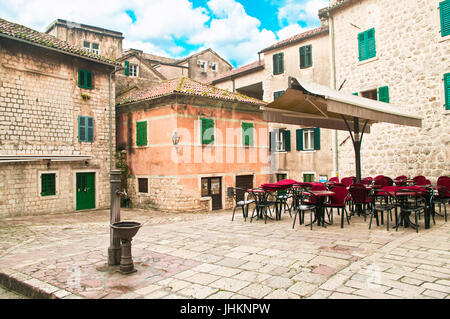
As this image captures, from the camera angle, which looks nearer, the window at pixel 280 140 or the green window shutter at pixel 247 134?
the green window shutter at pixel 247 134

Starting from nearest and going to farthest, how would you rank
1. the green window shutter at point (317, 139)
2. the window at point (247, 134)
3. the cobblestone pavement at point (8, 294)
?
the cobblestone pavement at point (8, 294) → the window at point (247, 134) → the green window shutter at point (317, 139)

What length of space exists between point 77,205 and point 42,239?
6.56 metres

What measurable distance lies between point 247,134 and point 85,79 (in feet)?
27.9

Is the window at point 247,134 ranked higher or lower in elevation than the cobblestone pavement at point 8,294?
higher

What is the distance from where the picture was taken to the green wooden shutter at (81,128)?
1468 centimetres

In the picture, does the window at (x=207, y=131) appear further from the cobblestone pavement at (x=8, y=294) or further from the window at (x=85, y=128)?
the cobblestone pavement at (x=8, y=294)

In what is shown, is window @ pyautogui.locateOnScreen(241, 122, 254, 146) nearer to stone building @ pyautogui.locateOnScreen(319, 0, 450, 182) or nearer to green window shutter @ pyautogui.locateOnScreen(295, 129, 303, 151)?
green window shutter @ pyautogui.locateOnScreen(295, 129, 303, 151)

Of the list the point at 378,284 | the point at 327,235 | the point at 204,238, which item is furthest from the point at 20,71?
the point at 378,284

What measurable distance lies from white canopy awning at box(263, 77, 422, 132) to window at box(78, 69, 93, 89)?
1008 centimetres

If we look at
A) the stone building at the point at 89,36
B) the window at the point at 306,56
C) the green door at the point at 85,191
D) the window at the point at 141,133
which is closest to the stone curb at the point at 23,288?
the green door at the point at 85,191

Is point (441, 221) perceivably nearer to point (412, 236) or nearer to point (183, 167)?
point (412, 236)

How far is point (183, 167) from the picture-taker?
14266 millimetres

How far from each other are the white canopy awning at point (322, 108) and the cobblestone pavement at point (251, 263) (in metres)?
2.71

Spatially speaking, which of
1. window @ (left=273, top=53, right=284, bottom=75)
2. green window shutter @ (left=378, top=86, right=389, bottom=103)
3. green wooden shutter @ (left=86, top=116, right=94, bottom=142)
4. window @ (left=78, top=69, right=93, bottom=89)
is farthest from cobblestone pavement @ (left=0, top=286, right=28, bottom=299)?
window @ (left=273, top=53, right=284, bottom=75)
